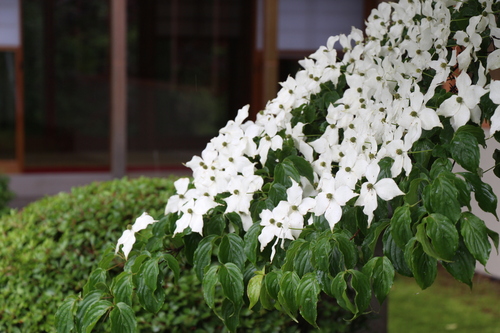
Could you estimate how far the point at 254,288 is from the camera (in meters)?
1.30

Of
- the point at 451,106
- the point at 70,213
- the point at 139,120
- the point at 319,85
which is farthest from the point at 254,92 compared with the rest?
the point at 451,106

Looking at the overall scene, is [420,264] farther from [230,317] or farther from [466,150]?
[230,317]

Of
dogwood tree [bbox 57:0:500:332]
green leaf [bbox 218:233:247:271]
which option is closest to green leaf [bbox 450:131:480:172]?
dogwood tree [bbox 57:0:500:332]

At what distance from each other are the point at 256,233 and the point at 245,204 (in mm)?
87

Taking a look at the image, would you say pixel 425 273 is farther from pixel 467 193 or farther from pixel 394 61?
pixel 394 61

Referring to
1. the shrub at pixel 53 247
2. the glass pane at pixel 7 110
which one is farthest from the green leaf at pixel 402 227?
the glass pane at pixel 7 110

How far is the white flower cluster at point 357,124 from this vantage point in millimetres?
1220

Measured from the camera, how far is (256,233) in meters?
1.29

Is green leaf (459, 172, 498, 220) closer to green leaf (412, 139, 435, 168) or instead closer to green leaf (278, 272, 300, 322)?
green leaf (412, 139, 435, 168)

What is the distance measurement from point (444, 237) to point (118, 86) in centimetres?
537

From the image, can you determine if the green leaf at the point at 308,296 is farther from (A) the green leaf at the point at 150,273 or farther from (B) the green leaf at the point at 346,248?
(A) the green leaf at the point at 150,273

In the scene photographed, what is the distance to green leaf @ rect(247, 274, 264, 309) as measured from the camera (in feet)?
4.21

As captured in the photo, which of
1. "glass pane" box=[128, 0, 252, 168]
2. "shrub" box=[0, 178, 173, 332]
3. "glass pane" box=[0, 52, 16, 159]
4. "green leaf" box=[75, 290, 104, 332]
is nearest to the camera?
"green leaf" box=[75, 290, 104, 332]

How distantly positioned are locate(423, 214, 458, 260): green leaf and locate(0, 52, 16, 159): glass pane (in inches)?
265
